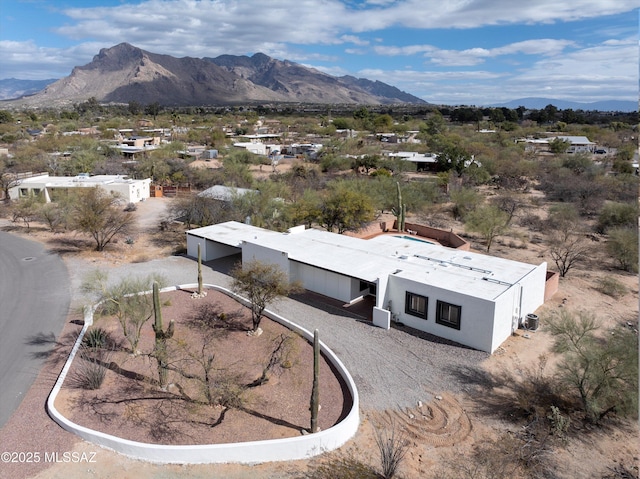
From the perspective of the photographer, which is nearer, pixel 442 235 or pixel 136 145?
pixel 442 235

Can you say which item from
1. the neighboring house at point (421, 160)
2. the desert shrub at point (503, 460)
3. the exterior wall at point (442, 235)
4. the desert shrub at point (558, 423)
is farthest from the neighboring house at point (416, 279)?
the neighboring house at point (421, 160)

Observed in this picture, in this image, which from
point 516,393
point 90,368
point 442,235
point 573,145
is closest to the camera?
point 516,393

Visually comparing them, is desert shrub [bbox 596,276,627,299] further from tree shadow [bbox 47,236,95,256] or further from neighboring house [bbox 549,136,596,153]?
neighboring house [bbox 549,136,596,153]

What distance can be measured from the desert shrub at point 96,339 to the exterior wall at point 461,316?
10734mm

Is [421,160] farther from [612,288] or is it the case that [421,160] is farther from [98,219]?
[98,219]

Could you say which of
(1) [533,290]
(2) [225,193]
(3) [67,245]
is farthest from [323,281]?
(3) [67,245]

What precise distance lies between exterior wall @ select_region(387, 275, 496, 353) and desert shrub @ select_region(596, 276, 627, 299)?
396 inches

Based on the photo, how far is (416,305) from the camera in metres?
18.9

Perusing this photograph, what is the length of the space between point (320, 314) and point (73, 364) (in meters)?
9.08

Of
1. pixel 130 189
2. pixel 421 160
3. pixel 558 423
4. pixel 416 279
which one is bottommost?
pixel 558 423

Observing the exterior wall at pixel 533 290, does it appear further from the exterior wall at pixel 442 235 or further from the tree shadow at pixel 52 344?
the tree shadow at pixel 52 344

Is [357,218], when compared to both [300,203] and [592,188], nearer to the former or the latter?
[300,203]

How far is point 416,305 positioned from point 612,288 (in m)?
11.3

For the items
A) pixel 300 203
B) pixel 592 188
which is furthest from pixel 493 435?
pixel 592 188
